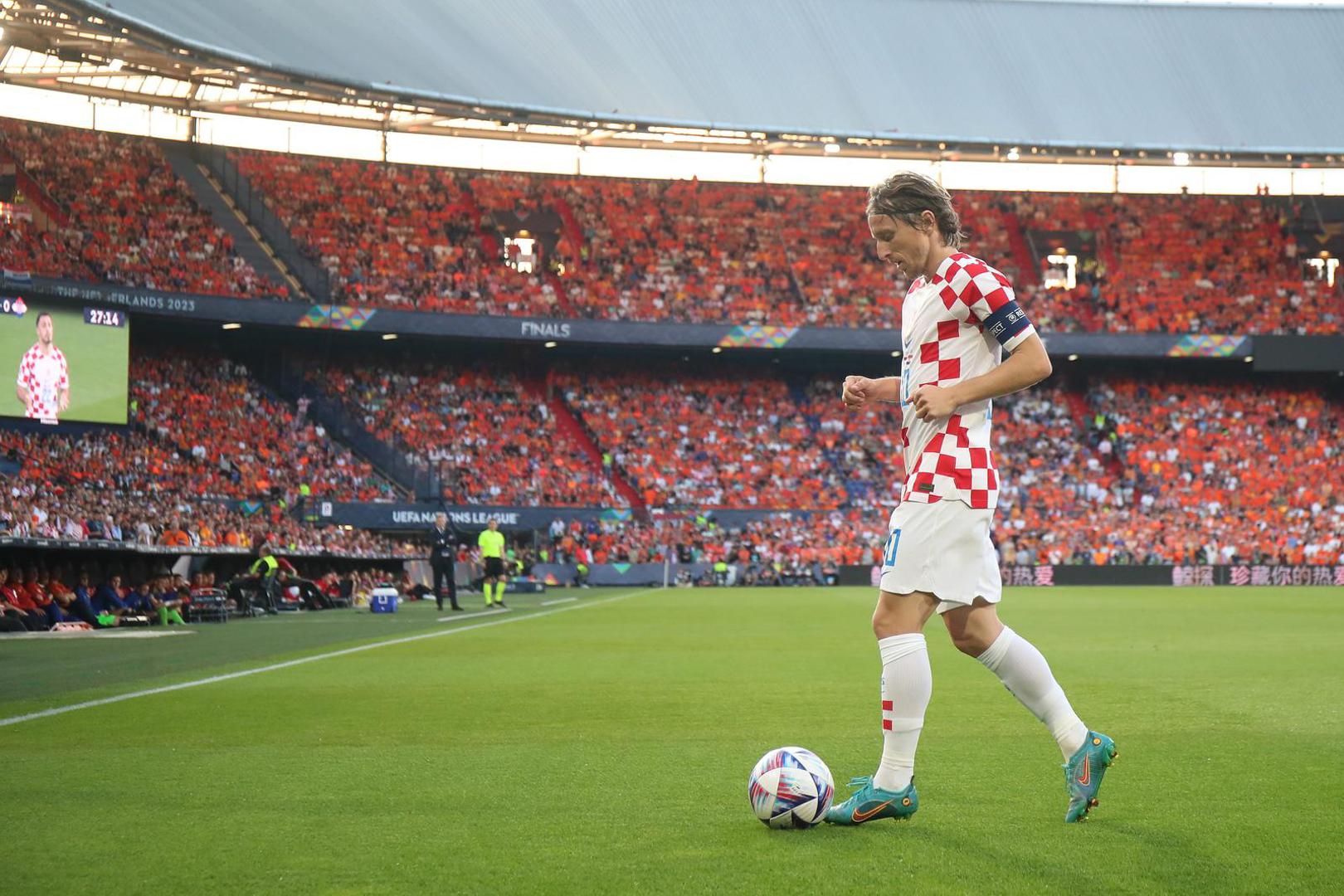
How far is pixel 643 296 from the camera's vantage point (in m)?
47.4

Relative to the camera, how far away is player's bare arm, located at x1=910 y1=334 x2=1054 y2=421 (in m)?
4.62

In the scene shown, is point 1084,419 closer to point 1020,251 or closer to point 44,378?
point 1020,251

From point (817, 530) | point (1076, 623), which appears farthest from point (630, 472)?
point (1076, 623)

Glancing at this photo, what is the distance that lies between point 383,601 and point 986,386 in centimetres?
1965

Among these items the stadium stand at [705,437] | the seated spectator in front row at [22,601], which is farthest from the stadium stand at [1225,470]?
the seated spectator in front row at [22,601]

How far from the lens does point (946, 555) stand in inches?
182

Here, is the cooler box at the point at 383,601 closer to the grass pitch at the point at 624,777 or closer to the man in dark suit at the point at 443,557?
the man in dark suit at the point at 443,557

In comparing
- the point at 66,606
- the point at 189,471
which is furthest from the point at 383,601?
the point at 189,471

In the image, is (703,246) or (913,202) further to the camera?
(703,246)

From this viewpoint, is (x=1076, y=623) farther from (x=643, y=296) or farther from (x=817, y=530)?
(x=643, y=296)

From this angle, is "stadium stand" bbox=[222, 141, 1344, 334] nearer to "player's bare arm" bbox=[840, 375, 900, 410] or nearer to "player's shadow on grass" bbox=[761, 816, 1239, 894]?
"player's bare arm" bbox=[840, 375, 900, 410]

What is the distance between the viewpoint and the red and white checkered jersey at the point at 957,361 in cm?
471

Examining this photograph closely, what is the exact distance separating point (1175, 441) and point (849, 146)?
620 inches

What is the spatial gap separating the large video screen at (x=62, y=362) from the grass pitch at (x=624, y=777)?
56.1 ft
